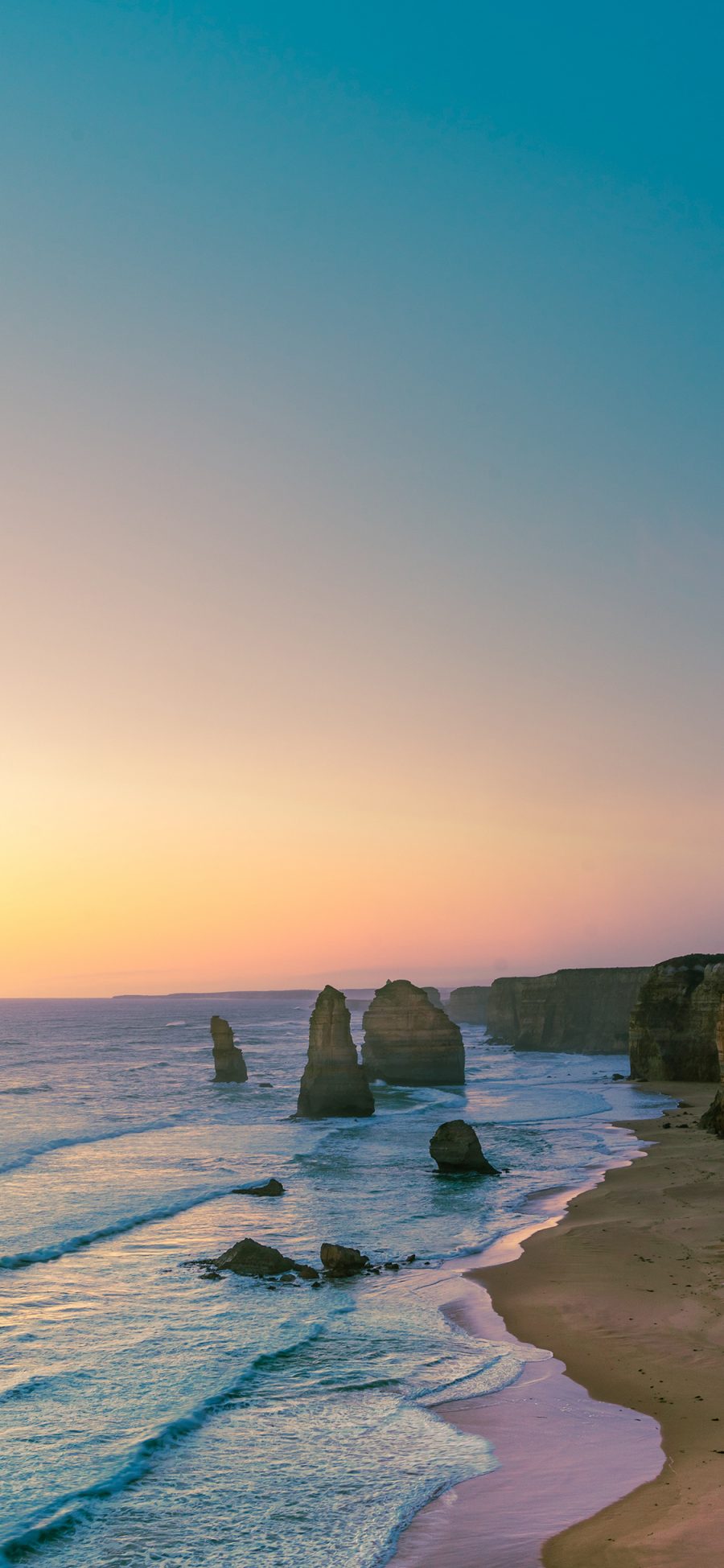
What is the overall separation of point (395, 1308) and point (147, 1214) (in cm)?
1516

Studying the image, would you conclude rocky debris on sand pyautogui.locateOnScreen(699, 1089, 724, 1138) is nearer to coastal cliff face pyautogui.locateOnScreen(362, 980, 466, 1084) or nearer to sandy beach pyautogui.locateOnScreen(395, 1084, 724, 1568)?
sandy beach pyautogui.locateOnScreen(395, 1084, 724, 1568)

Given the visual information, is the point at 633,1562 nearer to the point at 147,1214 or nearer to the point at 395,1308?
the point at 395,1308

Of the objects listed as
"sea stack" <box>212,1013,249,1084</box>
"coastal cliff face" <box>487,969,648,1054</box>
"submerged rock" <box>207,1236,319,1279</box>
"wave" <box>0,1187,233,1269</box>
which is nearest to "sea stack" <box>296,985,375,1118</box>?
"wave" <box>0,1187,233,1269</box>

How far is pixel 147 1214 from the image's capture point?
1404 inches

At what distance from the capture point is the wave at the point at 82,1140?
48.3 meters

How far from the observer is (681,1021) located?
73438 mm

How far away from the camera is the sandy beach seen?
11844 millimetres

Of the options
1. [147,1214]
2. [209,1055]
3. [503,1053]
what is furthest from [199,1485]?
[209,1055]

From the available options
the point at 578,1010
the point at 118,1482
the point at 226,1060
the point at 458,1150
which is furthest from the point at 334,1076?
the point at 578,1010

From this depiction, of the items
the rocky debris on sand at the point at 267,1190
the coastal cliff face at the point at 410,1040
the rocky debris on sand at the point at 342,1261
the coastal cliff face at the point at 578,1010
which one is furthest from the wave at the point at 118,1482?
the coastal cliff face at the point at 578,1010

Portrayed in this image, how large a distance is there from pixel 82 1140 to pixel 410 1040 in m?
30.9

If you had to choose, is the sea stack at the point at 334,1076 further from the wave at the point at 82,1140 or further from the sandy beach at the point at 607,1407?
the sandy beach at the point at 607,1407

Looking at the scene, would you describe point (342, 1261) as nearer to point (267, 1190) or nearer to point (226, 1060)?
point (267, 1190)

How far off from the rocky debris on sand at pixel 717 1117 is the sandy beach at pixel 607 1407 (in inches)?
530
